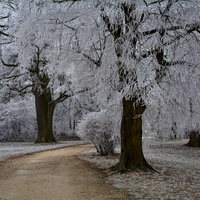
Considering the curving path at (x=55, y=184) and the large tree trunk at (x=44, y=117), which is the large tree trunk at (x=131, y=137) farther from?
the large tree trunk at (x=44, y=117)

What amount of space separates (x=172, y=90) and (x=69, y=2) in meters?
3.96

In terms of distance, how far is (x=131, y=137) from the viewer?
9.31m

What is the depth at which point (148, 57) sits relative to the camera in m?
8.83

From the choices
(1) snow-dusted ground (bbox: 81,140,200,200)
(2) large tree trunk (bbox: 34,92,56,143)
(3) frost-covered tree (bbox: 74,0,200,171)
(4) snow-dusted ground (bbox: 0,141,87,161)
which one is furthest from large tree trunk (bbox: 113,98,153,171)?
(2) large tree trunk (bbox: 34,92,56,143)

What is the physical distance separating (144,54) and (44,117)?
1854 centimetres

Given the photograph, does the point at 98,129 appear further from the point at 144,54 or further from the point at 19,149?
the point at 19,149

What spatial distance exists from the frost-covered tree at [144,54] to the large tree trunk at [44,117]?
17.0 metres

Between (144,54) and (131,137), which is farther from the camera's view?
(131,137)

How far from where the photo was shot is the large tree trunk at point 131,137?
9.22 m

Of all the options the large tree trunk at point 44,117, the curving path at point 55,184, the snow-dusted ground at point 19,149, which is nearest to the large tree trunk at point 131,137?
the curving path at point 55,184

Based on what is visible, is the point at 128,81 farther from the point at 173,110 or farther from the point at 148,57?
the point at 173,110

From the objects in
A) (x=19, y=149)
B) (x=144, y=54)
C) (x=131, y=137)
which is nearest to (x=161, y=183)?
(x=131, y=137)

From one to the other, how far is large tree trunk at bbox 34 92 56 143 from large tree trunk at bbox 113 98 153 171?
16.7m

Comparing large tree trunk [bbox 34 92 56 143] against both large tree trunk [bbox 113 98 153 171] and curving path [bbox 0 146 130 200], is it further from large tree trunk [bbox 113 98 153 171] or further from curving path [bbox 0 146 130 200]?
large tree trunk [bbox 113 98 153 171]
